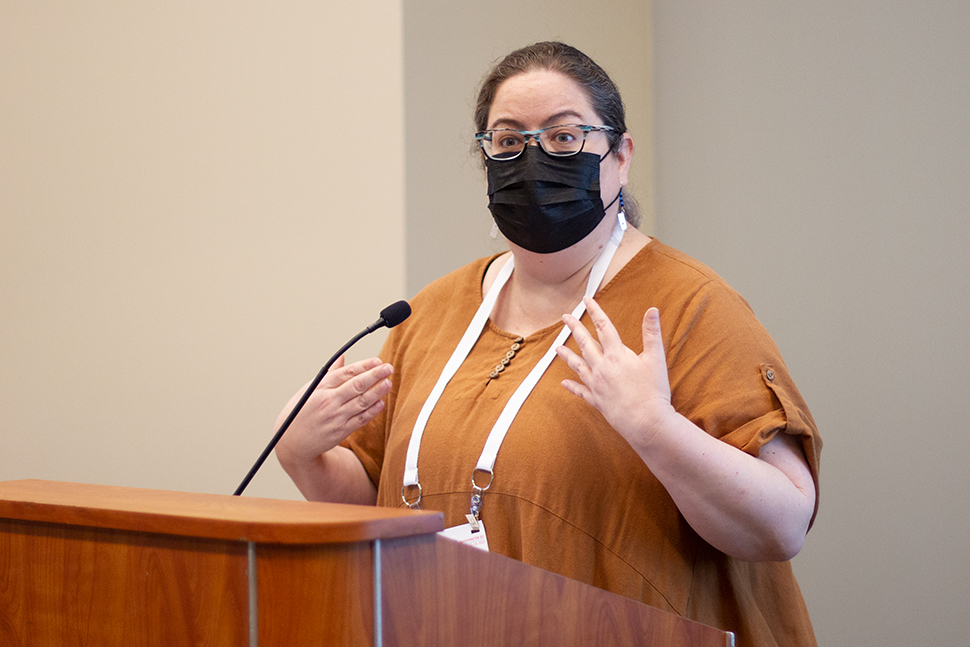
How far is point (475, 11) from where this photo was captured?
2850mm

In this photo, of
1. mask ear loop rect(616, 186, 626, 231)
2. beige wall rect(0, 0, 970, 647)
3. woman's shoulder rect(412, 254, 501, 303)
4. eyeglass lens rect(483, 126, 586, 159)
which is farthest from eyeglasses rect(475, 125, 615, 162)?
beige wall rect(0, 0, 970, 647)

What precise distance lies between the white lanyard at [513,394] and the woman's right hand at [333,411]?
0.11m

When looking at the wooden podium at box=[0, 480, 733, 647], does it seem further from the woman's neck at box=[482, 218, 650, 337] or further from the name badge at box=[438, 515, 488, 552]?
the woman's neck at box=[482, 218, 650, 337]

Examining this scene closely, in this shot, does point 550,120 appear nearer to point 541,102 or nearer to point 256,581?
point 541,102

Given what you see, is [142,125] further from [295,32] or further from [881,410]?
[881,410]

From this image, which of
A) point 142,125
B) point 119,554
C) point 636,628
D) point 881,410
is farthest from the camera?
point 142,125

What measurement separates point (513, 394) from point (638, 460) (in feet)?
0.79

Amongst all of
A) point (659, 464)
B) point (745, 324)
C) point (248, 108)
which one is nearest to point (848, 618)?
point (745, 324)

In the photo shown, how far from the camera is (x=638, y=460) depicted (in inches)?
59.8

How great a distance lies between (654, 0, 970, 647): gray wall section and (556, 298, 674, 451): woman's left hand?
4.33ft

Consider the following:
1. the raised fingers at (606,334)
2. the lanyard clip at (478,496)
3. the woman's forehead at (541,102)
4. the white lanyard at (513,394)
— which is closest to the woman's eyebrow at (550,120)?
the woman's forehead at (541,102)

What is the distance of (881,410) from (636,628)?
1.52 meters

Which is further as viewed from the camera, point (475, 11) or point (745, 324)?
point (475, 11)

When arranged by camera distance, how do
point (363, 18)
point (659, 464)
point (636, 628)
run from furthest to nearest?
point (363, 18)
point (659, 464)
point (636, 628)
